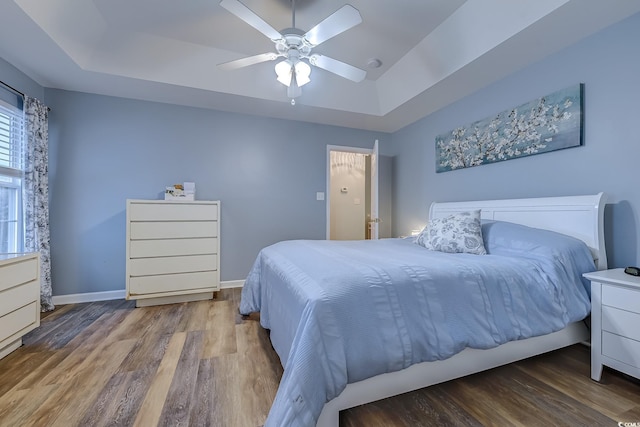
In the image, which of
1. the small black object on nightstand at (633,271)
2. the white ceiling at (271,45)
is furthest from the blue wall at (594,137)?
the small black object on nightstand at (633,271)

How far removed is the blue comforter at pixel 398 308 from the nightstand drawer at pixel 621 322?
0.13 m

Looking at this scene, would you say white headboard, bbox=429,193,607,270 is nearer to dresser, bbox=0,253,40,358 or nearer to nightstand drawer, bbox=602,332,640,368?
nightstand drawer, bbox=602,332,640,368

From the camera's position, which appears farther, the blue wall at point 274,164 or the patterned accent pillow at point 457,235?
the patterned accent pillow at point 457,235

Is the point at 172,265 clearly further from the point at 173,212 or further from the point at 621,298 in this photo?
the point at 621,298

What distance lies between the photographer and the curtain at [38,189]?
97.6 inches

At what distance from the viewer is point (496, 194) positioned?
8.52 feet

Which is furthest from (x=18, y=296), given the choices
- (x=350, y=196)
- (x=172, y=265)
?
(x=350, y=196)

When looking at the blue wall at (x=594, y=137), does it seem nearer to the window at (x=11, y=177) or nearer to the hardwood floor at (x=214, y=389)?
the hardwood floor at (x=214, y=389)

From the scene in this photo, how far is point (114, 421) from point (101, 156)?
9.25 feet

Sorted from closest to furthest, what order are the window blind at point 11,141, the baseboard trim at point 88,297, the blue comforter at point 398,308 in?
the blue comforter at point 398,308 → the window blind at point 11,141 → the baseboard trim at point 88,297

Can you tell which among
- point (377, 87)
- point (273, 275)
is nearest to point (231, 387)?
point (273, 275)

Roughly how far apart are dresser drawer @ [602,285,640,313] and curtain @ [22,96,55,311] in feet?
14.4

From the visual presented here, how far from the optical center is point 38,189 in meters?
2.56

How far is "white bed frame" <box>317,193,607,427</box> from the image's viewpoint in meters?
1.17
